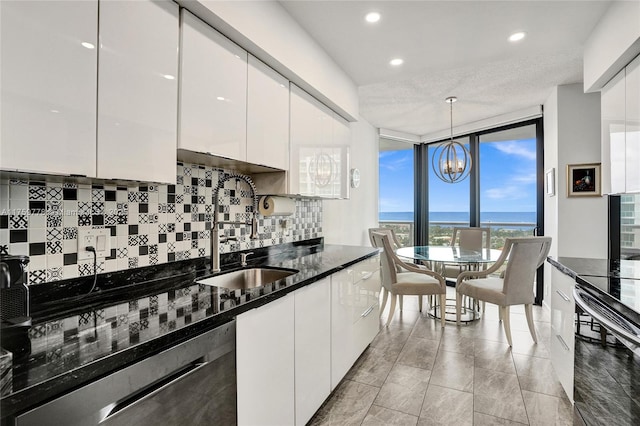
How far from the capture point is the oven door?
46.4 inches

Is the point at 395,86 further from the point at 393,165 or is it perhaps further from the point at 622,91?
the point at 393,165

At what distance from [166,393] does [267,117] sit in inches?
57.7

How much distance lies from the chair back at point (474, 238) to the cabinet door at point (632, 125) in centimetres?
242

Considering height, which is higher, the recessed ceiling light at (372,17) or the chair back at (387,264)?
the recessed ceiling light at (372,17)

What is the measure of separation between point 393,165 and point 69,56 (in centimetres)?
538

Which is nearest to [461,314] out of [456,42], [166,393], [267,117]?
[456,42]

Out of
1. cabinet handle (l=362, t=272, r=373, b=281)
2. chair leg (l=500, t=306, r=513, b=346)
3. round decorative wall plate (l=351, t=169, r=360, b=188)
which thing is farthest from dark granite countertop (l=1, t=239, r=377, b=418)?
round decorative wall plate (l=351, t=169, r=360, b=188)

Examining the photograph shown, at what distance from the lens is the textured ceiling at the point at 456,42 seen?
1930 millimetres

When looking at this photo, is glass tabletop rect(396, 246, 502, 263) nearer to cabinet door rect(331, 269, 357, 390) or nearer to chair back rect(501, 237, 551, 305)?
chair back rect(501, 237, 551, 305)

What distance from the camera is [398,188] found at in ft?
19.8

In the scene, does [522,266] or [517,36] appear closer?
[517,36]

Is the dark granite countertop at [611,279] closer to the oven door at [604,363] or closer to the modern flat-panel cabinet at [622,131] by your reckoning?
the oven door at [604,363]

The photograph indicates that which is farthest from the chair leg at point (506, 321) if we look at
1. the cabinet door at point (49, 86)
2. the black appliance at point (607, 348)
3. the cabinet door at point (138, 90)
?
the cabinet door at point (49, 86)

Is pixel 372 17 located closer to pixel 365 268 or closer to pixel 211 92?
pixel 211 92
